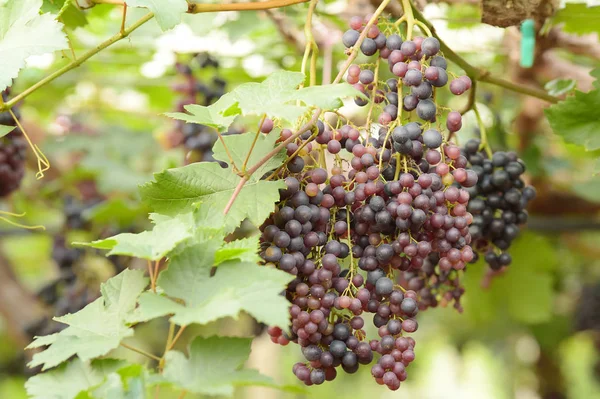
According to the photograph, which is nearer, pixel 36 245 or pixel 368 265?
pixel 368 265

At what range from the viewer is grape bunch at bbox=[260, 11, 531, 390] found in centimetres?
94

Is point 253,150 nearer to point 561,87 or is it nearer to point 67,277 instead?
point 561,87

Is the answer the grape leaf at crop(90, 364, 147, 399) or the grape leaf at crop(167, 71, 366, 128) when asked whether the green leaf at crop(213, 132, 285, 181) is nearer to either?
the grape leaf at crop(167, 71, 366, 128)

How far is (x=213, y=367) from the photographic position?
0.79 m

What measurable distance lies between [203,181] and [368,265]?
289 mm

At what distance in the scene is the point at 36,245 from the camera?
4.21 m

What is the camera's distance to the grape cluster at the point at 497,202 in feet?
4.35

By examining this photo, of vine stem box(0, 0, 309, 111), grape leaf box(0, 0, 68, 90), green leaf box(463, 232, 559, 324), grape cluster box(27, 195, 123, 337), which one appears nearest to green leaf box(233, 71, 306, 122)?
vine stem box(0, 0, 309, 111)

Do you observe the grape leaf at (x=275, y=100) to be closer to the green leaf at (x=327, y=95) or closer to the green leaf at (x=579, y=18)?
the green leaf at (x=327, y=95)

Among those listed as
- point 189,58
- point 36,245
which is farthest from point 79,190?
point 36,245

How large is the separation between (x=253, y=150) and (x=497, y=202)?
0.60 meters

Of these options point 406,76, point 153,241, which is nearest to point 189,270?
point 153,241

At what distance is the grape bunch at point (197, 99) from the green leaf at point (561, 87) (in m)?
0.90

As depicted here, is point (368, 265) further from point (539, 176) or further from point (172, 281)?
point (539, 176)
